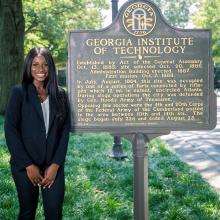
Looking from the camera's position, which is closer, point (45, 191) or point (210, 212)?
point (45, 191)

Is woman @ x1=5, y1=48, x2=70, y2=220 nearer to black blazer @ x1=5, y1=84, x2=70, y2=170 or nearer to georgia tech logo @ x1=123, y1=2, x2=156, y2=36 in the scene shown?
black blazer @ x1=5, y1=84, x2=70, y2=170

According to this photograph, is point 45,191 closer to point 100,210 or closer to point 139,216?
point 139,216

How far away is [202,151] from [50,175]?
6.33m

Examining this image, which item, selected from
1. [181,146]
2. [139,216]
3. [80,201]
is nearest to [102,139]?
[181,146]

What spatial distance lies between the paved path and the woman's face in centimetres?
352

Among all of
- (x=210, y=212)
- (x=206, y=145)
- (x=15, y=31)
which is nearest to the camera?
(x=210, y=212)

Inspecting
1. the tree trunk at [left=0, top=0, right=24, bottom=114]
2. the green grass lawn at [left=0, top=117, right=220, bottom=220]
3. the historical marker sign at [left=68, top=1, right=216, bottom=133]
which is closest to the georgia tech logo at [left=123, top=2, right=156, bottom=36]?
the historical marker sign at [left=68, top=1, right=216, bottom=133]

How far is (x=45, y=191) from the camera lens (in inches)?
164

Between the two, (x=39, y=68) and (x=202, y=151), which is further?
(x=202, y=151)

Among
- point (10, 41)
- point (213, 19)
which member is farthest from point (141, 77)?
point (213, 19)

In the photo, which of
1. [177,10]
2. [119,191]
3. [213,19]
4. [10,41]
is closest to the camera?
[119,191]

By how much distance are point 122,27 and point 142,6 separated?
0.27 metres

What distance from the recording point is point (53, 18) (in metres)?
31.9

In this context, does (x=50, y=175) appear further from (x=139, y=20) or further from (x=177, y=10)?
(x=177, y=10)
